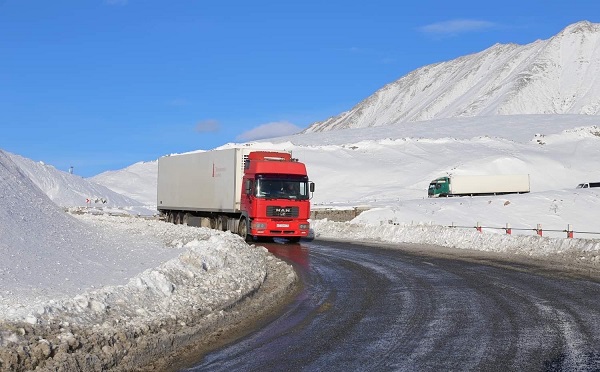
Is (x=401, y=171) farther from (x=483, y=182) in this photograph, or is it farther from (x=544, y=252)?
(x=544, y=252)

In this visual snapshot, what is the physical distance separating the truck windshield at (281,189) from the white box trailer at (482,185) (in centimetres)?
4627

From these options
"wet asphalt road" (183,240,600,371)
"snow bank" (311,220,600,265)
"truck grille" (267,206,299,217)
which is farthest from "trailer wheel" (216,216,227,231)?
"wet asphalt road" (183,240,600,371)

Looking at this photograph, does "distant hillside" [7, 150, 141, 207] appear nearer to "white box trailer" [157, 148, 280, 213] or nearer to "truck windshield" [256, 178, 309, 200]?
"white box trailer" [157, 148, 280, 213]

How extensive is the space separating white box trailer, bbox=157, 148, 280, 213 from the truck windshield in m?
2.83

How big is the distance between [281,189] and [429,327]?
64.7 ft

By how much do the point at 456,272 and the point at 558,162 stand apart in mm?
81996

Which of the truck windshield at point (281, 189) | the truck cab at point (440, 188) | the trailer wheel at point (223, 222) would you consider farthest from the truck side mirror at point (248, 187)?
the truck cab at point (440, 188)

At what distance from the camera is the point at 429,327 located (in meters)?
10.7

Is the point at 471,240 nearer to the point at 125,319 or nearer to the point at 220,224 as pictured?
the point at 220,224

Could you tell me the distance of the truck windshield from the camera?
29922 mm

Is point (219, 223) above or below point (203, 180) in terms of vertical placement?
below

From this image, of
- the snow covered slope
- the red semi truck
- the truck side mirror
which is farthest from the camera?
the snow covered slope

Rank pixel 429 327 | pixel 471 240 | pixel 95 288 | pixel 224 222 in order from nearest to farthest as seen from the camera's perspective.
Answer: pixel 429 327 → pixel 95 288 → pixel 471 240 → pixel 224 222

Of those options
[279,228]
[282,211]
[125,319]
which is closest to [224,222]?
[279,228]
